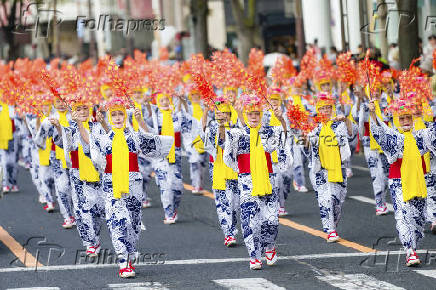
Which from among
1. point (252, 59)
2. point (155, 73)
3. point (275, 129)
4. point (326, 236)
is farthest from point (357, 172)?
point (275, 129)

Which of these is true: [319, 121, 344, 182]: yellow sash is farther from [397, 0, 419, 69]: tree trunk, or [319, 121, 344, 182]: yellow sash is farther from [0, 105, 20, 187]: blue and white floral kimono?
[0, 105, 20, 187]: blue and white floral kimono

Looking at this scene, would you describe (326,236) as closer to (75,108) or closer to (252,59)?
(75,108)

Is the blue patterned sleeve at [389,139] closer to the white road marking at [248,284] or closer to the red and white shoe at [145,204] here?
the white road marking at [248,284]

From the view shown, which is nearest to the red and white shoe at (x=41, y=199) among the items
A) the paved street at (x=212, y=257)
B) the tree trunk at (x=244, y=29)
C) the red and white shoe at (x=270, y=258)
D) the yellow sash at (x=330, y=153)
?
the paved street at (x=212, y=257)

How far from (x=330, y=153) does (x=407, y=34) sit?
20.4 feet

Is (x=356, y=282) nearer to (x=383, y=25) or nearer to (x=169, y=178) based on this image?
(x=169, y=178)

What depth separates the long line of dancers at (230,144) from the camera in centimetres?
1166

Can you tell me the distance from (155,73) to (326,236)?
16.8 feet

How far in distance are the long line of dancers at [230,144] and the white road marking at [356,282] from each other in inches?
30.3

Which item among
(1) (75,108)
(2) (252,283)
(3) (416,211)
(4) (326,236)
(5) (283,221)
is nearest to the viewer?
(2) (252,283)

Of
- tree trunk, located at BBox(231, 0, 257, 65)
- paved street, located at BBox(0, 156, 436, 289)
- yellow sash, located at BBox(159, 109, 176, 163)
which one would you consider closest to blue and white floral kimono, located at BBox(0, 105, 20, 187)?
paved street, located at BBox(0, 156, 436, 289)

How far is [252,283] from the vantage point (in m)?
10.8

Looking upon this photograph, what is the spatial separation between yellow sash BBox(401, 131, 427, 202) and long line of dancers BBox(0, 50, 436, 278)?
0.01 m

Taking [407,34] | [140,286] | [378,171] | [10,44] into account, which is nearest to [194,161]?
[378,171]
